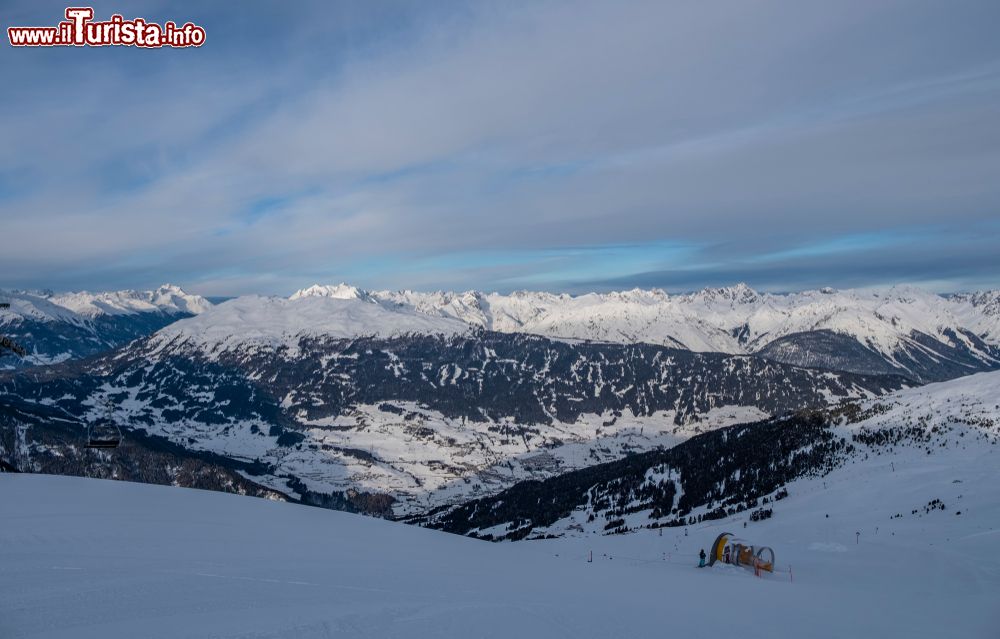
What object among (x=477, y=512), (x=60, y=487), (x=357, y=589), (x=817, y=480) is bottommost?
(x=477, y=512)

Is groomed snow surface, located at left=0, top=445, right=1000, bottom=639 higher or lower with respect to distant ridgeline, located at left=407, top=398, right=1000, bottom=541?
higher

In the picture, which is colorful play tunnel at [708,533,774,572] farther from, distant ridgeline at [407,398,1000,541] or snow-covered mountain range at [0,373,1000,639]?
distant ridgeline at [407,398,1000,541]

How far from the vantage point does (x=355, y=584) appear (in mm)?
16172

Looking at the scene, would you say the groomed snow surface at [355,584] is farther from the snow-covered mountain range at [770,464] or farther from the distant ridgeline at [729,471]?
the distant ridgeline at [729,471]

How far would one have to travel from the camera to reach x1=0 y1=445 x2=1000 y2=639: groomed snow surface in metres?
12.1

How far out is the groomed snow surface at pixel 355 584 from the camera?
12.1 meters

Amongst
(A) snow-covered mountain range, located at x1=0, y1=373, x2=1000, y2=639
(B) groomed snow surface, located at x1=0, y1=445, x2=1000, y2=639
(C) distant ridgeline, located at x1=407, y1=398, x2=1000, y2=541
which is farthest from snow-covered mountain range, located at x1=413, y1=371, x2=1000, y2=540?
(B) groomed snow surface, located at x1=0, y1=445, x2=1000, y2=639

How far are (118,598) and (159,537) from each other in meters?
6.22

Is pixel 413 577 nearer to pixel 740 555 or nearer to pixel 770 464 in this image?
pixel 740 555

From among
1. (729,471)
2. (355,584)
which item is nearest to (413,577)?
(355,584)

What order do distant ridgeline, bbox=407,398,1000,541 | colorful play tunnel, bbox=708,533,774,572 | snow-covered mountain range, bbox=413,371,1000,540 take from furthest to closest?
distant ridgeline, bbox=407,398,1000,541 → snow-covered mountain range, bbox=413,371,1000,540 → colorful play tunnel, bbox=708,533,774,572

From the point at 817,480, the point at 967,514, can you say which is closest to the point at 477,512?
Answer: the point at 817,480

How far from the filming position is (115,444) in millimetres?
28500

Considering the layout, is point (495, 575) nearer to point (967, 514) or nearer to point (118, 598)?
point (118, 598)
